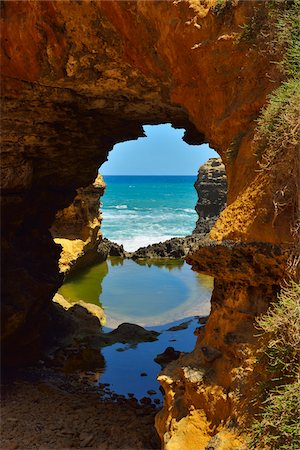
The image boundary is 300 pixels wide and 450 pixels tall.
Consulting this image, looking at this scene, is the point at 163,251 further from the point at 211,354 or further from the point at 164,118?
the point at 211,354

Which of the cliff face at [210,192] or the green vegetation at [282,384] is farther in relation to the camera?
the cliff face at [210,192]

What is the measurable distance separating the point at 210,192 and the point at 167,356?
31452 millimetres

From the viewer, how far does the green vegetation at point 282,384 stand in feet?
13.4

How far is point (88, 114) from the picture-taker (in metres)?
10.9

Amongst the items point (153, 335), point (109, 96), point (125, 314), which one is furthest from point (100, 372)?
point (109, 96)

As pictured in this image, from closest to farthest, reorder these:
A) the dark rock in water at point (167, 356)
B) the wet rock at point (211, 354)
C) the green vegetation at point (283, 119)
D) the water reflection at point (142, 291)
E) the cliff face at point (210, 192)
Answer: the green vegetation at point (283, 119) < the wet rock at point (211, 354) < the dark rock in water at point (167, 356) < the water reflection at point (142, 291) < the cliff face at point (210, 192)

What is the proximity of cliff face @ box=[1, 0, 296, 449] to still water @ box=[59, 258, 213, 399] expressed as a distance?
10.9 feet

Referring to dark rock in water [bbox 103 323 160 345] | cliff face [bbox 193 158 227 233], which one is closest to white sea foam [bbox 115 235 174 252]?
cliff face [bbox 193 158 227 233]

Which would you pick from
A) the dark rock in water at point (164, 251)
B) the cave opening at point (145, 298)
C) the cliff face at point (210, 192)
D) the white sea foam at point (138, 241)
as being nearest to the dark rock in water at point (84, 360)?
the cave opening at point (145, 298)

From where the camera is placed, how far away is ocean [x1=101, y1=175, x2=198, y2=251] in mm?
49844

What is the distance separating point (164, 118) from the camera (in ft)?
37.5

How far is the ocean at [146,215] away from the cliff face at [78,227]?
15808 mm

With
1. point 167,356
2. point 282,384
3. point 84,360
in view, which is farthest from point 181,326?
point 282,384

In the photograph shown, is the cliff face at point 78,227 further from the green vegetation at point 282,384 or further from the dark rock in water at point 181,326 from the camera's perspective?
the green vegetation at point 282,384
